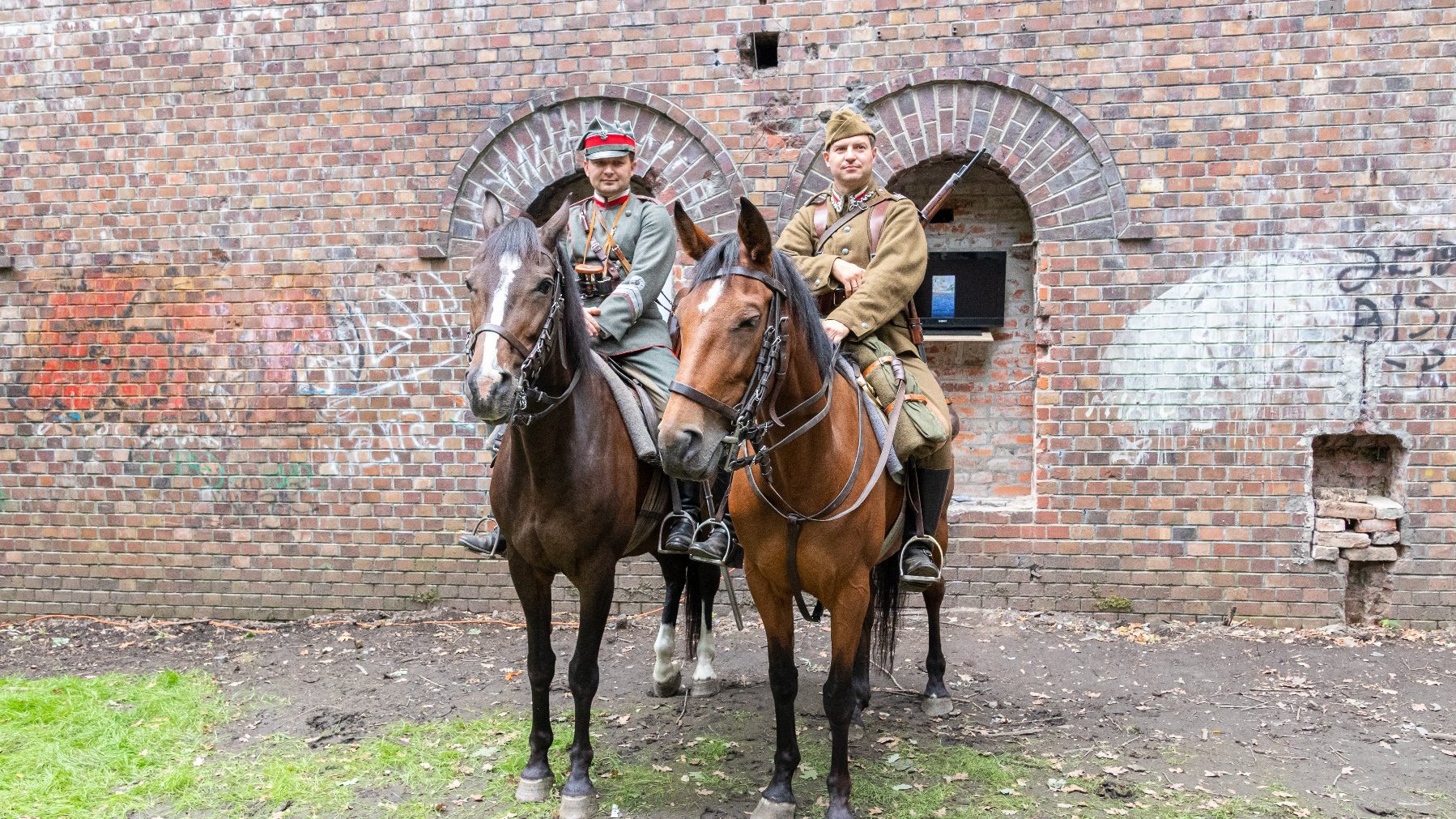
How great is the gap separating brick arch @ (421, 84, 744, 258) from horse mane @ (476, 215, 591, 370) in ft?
8.02

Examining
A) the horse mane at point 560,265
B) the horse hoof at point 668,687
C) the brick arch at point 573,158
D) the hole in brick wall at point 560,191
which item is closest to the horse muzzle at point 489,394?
the horse mane at point 560,265

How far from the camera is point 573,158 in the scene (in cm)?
602

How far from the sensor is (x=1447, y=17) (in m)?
5.39

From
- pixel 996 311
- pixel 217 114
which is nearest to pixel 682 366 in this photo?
pixel 996 311

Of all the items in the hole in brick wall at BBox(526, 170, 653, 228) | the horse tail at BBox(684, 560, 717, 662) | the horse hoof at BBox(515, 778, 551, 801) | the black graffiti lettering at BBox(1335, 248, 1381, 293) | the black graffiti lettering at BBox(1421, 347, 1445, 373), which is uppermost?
the hole in brick wall at BBox(526, 170, 653, 228)

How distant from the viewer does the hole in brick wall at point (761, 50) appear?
5.90 meters

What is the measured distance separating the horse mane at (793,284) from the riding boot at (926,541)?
2.98 ft

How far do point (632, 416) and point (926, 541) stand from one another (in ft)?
4.72

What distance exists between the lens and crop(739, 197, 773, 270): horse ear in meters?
2.81

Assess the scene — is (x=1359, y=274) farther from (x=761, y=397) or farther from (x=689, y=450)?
(x=689, y=450)

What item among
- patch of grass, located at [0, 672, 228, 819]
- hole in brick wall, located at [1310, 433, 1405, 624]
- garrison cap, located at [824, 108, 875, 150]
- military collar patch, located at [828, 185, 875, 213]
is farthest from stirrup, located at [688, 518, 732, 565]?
Answer: hole in brick wall, located at [1310, 433, 1405, 624]

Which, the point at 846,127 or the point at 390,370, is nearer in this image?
the point at 846,127

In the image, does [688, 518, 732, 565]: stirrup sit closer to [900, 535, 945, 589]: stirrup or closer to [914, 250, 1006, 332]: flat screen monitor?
[900, 535, 945, 589]: stirrup

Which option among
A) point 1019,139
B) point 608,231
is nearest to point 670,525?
point 608,231
